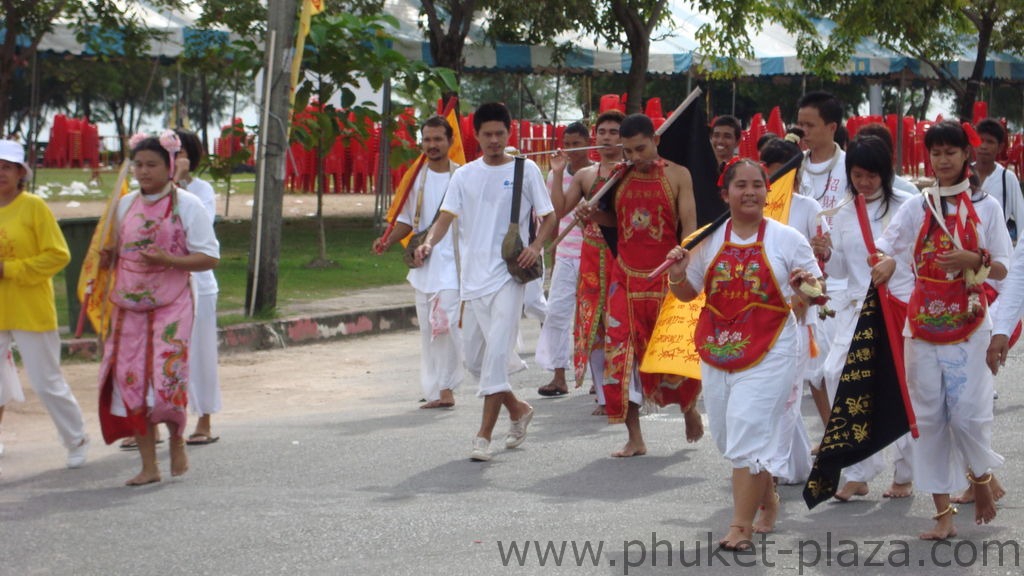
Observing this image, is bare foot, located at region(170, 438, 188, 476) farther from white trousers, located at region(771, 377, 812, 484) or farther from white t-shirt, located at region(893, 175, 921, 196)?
white t-shirt, located at region(893, 175, 921, 196)

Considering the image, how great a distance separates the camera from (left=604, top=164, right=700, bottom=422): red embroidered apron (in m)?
8.21

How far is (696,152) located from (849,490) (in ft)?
7.24

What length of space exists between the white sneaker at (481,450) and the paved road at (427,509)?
8 cm

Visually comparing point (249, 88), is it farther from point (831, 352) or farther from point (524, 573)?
point (524, 573)

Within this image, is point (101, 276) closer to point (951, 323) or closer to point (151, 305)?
point (151, 305)

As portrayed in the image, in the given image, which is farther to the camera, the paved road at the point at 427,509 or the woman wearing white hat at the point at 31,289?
the woman wearing white hat at the point at 31,289

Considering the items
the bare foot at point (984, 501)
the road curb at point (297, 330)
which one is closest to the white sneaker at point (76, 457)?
the road curb at point (297, 330)

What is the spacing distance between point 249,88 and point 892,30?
1270 cm

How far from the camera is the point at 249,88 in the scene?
2261 centimetres

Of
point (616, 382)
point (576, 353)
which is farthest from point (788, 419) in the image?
point (576, 353)

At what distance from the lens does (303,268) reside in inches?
746

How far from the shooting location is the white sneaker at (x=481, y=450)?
8312mm

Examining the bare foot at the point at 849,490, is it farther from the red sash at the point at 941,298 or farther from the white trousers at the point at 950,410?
the red sash at the point at 941,298

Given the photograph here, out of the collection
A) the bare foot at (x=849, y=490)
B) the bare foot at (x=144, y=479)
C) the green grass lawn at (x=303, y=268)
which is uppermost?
the bare foot at (x=849, y=490)
